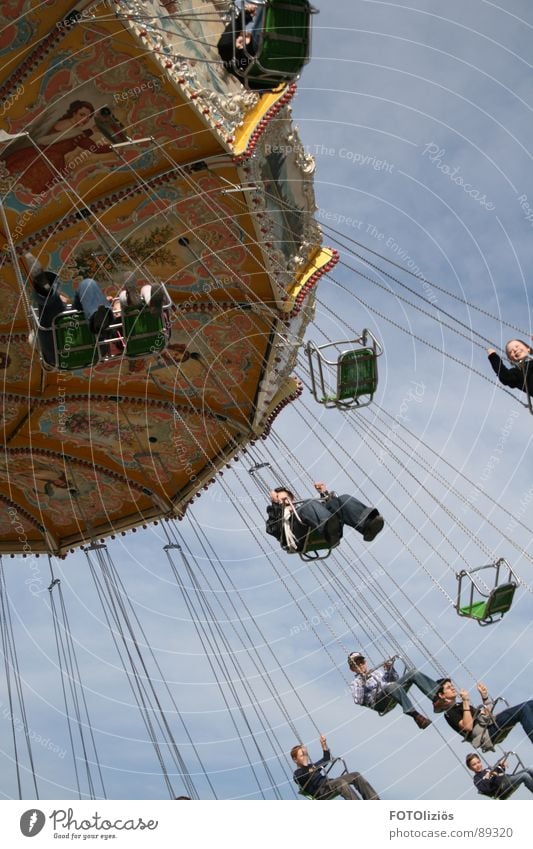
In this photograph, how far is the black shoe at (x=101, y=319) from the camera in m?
12.4

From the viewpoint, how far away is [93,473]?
65.4 ft

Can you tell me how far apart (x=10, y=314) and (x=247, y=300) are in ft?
11.1

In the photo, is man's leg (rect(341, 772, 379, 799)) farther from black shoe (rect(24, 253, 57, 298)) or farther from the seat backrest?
black shoe (rect(24, 253, 57, 298))

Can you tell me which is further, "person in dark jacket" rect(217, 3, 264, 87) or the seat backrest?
the seat backrest

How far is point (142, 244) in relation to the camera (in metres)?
15.7

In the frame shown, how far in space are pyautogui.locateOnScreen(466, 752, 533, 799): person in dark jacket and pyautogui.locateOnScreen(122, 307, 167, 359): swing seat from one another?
706 cm

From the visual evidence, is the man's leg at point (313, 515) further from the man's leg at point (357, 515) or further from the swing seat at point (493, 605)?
the swing seat at point (493, 605)

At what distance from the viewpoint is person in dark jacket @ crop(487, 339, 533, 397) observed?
13359 mm

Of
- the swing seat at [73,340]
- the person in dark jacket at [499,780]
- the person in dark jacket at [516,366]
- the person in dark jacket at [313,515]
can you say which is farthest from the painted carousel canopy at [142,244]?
the person in dark jacket at [499,780]

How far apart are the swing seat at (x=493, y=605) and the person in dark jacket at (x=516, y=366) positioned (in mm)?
2496

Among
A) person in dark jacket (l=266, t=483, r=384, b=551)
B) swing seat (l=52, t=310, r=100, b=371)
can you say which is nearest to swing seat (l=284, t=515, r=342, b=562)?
person in dark jacket (l=266, t=483, r=384, b=551)

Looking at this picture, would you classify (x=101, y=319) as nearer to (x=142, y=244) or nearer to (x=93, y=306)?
(x=93, y=306)
